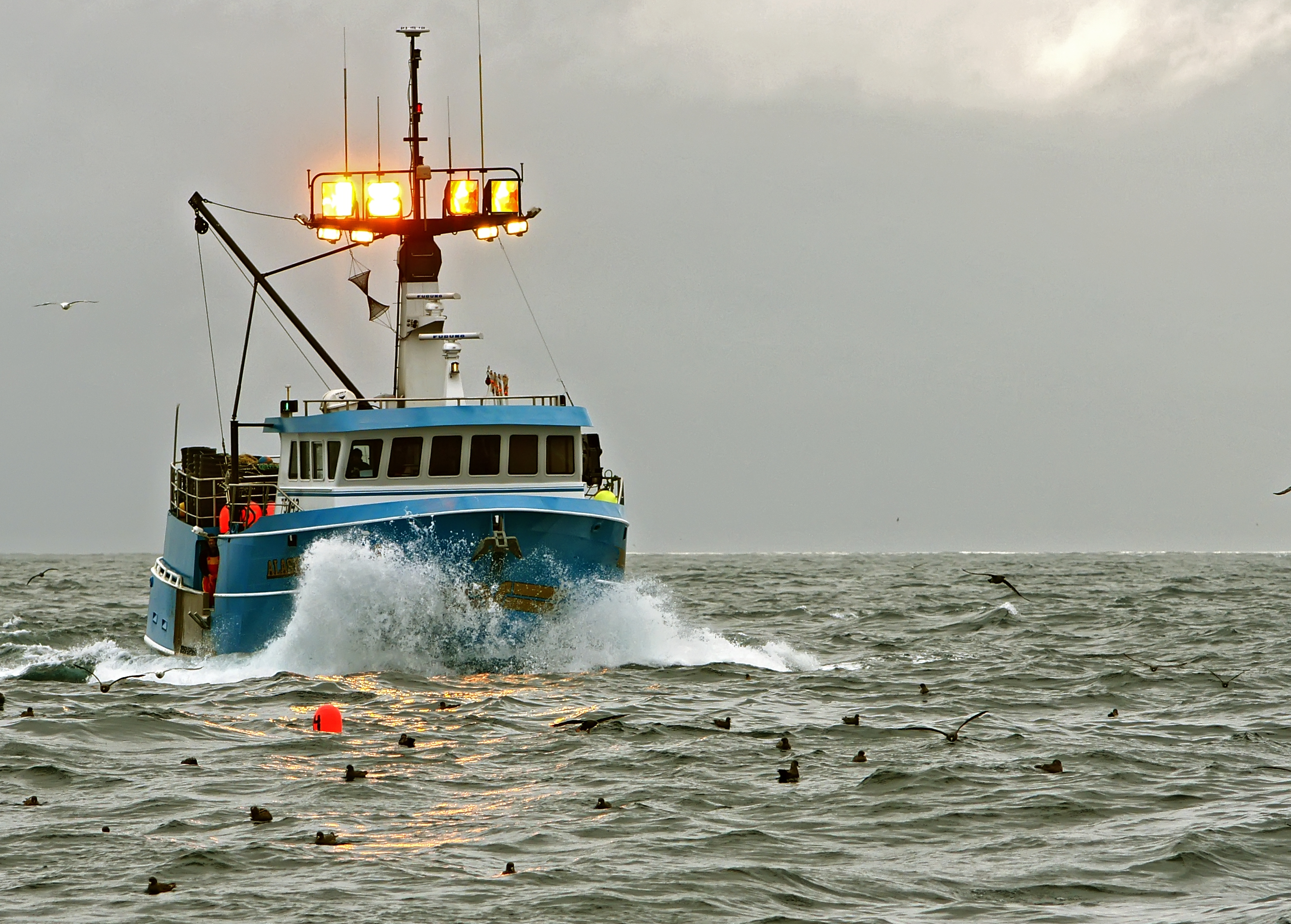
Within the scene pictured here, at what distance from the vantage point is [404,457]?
26.5 m

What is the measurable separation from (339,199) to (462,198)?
2298 mm

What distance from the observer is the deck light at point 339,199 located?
29.9 meters

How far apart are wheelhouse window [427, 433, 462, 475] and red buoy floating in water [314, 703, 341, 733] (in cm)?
785

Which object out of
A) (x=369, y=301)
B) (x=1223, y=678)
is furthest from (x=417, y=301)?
(x=1223, y=678)

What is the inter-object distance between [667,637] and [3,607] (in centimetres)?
3085

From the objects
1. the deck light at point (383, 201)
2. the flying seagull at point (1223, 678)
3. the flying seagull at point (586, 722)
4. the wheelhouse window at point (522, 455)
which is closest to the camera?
the flying seagull at point (586, 722)

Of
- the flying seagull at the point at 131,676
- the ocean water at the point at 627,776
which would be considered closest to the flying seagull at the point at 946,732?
the ocean water at the point at 627,776

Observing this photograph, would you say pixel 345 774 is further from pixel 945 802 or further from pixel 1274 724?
pixel 1274 724

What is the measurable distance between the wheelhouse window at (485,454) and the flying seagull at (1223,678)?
11.7 metres

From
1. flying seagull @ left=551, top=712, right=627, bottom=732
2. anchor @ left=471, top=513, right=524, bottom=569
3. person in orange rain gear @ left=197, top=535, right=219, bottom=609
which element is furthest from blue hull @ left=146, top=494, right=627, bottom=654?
flying seagull @ left=551, top=712, right=627, bottom=732

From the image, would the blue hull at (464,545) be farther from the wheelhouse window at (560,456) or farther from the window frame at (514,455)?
the window frame at (514,455)

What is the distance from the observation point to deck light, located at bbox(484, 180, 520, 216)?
30.2 m

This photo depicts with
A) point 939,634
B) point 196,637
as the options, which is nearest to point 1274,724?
point 939,634

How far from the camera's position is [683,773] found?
1609 centimetres
